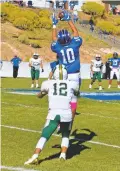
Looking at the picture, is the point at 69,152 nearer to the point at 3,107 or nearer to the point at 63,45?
the point at 63,45

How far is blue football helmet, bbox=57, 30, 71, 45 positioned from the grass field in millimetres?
1912

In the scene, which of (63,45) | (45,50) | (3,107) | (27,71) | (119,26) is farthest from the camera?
(119,26)

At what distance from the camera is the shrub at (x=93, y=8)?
242ft

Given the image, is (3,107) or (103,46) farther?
(103,46)

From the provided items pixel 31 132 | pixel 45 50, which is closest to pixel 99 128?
pixel 31 132

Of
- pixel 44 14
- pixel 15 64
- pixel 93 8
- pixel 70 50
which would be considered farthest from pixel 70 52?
pixel 93 8

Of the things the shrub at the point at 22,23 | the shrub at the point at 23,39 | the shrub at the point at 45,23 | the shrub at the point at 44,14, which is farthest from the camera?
the shrub at the point at 44,14

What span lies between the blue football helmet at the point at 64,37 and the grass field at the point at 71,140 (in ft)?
6.27

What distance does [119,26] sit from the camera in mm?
70750

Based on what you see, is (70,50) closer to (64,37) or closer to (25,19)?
(64,37)

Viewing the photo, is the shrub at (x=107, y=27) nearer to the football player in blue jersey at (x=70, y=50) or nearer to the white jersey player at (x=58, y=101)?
the football player in blue jersey at (x=70, y=50)

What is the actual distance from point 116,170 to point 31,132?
12.5 feet

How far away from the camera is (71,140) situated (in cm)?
A: 1172


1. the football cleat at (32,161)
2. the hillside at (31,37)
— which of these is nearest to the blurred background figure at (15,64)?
Answer: the hillside at (31,37)
